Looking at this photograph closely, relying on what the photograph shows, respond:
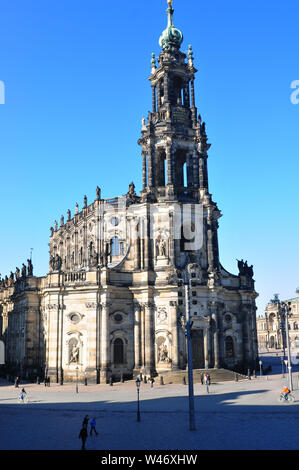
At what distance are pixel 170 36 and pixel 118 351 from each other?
39461 millimetres

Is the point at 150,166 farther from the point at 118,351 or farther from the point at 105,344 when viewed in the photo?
the point at 118,351

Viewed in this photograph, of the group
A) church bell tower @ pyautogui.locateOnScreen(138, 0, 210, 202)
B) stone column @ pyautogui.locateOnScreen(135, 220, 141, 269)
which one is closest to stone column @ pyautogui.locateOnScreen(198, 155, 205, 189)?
church bell tower @ pyautogui.locateOnScreen(138, 0, 210, 202)

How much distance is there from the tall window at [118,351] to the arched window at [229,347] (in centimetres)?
Result: 1252

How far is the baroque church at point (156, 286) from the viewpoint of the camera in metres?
48.4

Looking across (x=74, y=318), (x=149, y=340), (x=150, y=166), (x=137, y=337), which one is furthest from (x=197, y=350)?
(x=150, y=166)

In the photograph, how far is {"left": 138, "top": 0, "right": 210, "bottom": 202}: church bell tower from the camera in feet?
177

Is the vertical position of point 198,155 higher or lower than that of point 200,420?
higher

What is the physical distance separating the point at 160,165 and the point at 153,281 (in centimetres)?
1485

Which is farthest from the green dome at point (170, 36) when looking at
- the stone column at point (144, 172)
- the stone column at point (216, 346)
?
the stone column at point (216, 346)

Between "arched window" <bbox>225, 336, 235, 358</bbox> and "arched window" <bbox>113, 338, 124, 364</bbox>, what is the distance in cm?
1253

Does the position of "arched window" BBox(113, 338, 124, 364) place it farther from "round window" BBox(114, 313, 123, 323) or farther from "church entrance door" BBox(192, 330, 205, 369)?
"church entrance door" BBox(192, 330, 205, 369)
